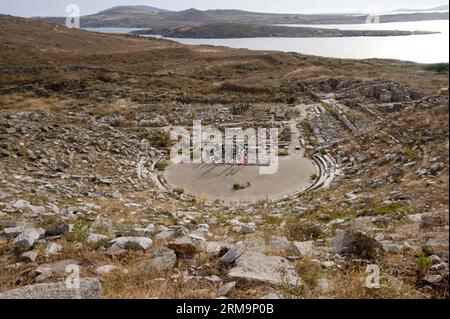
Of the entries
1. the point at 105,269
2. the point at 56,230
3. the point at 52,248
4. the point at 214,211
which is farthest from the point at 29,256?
the point at 214,211

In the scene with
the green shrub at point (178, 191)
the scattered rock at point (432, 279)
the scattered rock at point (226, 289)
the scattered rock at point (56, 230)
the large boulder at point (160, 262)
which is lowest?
the green shrub at point (178, 191)

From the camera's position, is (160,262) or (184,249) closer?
(160,262)

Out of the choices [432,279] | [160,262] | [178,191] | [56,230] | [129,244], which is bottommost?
[178,191]

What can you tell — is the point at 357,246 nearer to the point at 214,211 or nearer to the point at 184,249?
the point at 184,249

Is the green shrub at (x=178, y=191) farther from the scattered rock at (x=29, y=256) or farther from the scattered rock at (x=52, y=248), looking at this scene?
the scattered rock at (x=29, y=256)

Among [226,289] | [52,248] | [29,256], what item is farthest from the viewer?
[52,248]

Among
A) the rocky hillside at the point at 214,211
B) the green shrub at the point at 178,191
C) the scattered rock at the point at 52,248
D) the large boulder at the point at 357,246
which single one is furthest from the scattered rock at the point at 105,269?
the green shrub at the point at 178,191
